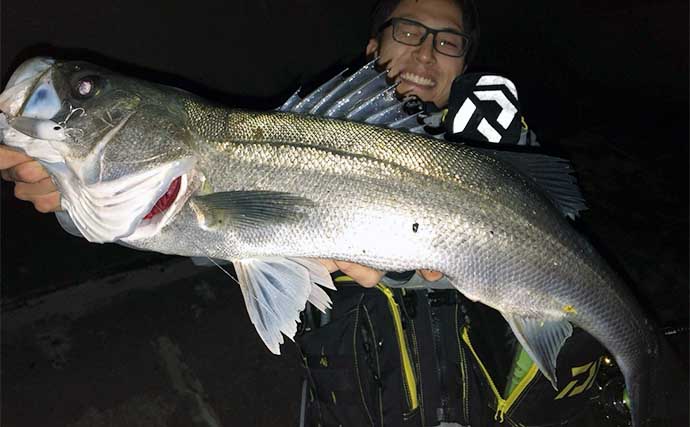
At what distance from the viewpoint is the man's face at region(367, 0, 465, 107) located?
2375 millimetres

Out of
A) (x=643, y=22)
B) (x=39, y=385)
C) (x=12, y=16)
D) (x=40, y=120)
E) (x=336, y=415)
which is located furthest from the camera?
(x=643, y=22)

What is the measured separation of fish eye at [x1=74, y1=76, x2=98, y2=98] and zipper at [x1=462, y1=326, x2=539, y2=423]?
5.29 feet

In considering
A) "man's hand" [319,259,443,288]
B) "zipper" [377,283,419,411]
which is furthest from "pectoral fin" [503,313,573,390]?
"zipper" [377,283,419,411]

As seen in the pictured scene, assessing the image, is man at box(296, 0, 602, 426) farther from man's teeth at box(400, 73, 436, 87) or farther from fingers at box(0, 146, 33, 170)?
fingers at box(0, 146, 33, 170)

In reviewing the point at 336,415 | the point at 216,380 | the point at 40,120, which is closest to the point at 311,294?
the point at 336,415

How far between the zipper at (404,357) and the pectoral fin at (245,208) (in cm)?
67

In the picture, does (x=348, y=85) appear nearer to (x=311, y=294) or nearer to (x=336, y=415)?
(x=311, y=294)

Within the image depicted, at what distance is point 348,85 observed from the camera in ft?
4.80

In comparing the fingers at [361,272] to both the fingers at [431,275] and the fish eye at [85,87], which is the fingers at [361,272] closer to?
the fingers at [431,275]

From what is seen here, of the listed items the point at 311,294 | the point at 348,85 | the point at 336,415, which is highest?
the point at 348,85

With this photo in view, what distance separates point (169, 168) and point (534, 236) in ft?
3.92

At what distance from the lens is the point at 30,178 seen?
1.40 meters

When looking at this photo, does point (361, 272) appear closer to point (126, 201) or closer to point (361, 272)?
point (361, 272)

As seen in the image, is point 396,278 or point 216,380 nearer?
point 396,278
